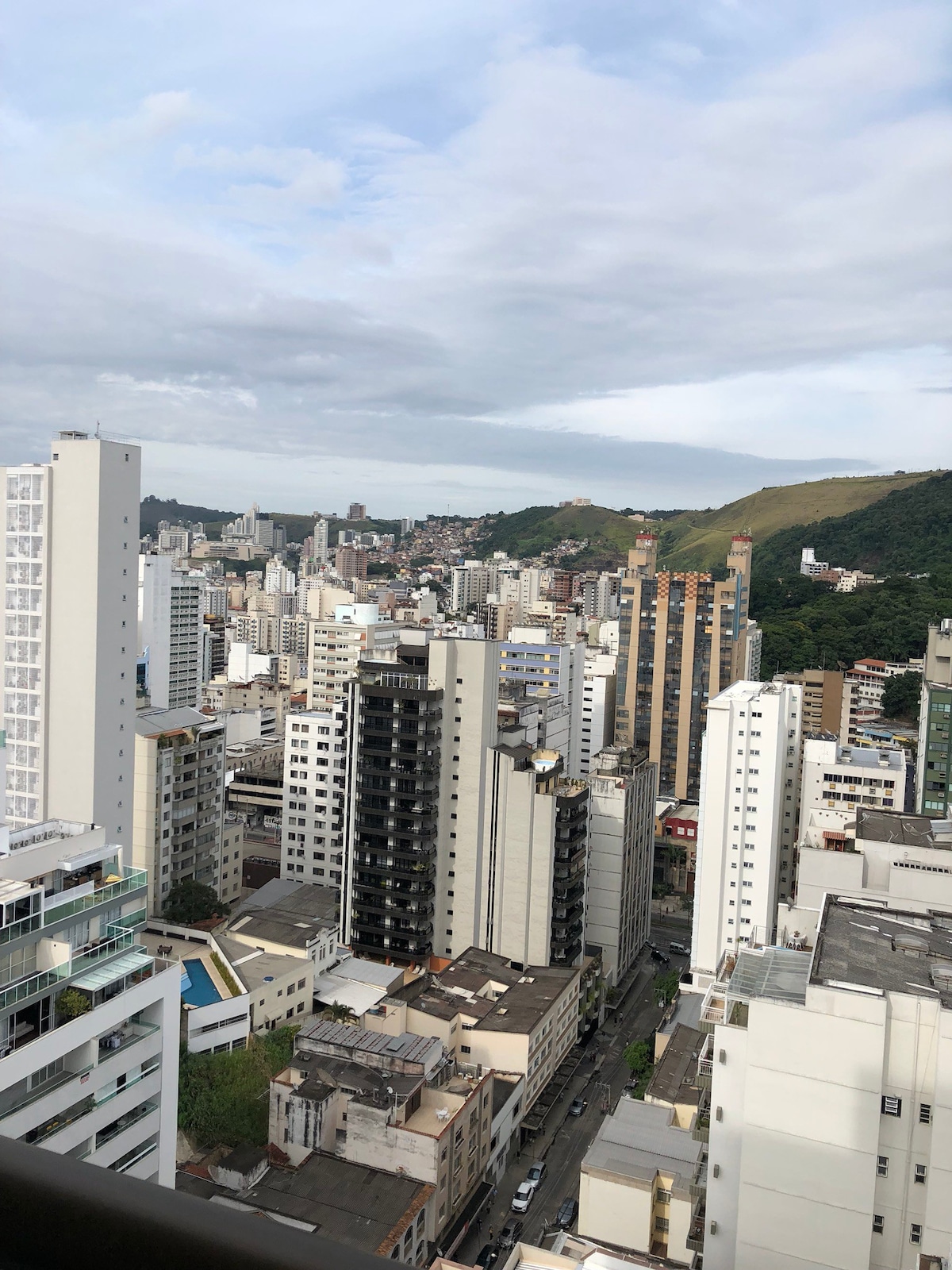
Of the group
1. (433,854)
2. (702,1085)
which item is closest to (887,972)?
(702,1085)

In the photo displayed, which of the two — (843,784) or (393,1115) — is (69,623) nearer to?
(393,1115)

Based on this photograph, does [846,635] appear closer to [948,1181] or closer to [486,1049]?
[486,1049]

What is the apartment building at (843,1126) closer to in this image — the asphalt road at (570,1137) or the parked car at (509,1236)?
the parked car at (509,1236)

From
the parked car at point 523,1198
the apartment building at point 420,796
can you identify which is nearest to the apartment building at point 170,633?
the apartment building at point 420,796

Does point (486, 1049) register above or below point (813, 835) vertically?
below

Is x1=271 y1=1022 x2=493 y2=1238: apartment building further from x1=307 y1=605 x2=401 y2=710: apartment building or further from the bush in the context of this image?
x1=307 y1=605 x2=401 y2=710: apartment building

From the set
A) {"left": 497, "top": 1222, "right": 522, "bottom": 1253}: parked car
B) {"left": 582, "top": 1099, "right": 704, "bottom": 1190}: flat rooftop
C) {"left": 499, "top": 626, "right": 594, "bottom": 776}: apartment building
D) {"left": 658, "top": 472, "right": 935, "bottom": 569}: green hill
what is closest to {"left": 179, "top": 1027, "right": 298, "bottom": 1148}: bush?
{"left": 497, "top": 1222, "right": 522, "bottom": 1253}: parked car
